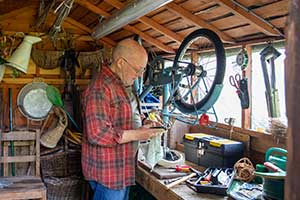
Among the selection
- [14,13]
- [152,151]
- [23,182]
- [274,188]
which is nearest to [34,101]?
[14,13]

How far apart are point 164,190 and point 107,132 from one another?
1.71ft

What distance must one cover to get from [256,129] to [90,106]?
116cm

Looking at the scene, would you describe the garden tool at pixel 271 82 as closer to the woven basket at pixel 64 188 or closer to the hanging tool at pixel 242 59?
the hanging tool at pixel 242 59

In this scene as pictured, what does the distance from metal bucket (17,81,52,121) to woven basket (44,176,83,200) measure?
924 mm

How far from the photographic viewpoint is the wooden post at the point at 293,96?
52 centimetres

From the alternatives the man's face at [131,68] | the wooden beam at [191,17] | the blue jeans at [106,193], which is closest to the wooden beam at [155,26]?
the wooden beam at [191,17]

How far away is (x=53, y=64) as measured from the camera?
169 inches

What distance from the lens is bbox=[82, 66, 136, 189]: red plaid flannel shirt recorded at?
203cm

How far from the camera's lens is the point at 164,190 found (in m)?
2.21

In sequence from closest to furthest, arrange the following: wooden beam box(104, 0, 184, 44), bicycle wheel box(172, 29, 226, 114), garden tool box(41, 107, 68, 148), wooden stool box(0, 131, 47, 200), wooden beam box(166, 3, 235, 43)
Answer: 1. bicycle wheel box(172, 29, 226, 114)
2. wooden beam box(166, 3, 235, 43)
3. wooden stool box(0, 131, 47, 200)
4. wooden beam box(104, 0, 184, 44)
5. garden tool box(41, 107, 68, 148)

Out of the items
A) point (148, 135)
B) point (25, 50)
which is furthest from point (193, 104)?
point (25, 50)

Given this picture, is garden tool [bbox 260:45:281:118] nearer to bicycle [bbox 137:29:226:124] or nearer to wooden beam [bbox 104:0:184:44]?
bicycle [bbox 137:29:226:124]

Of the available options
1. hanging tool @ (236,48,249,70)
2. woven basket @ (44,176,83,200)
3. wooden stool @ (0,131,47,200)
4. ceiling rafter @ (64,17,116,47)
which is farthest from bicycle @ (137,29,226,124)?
ceiling rafter @ (64,17,116,47)

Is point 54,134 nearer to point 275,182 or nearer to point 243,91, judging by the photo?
point 243,91
